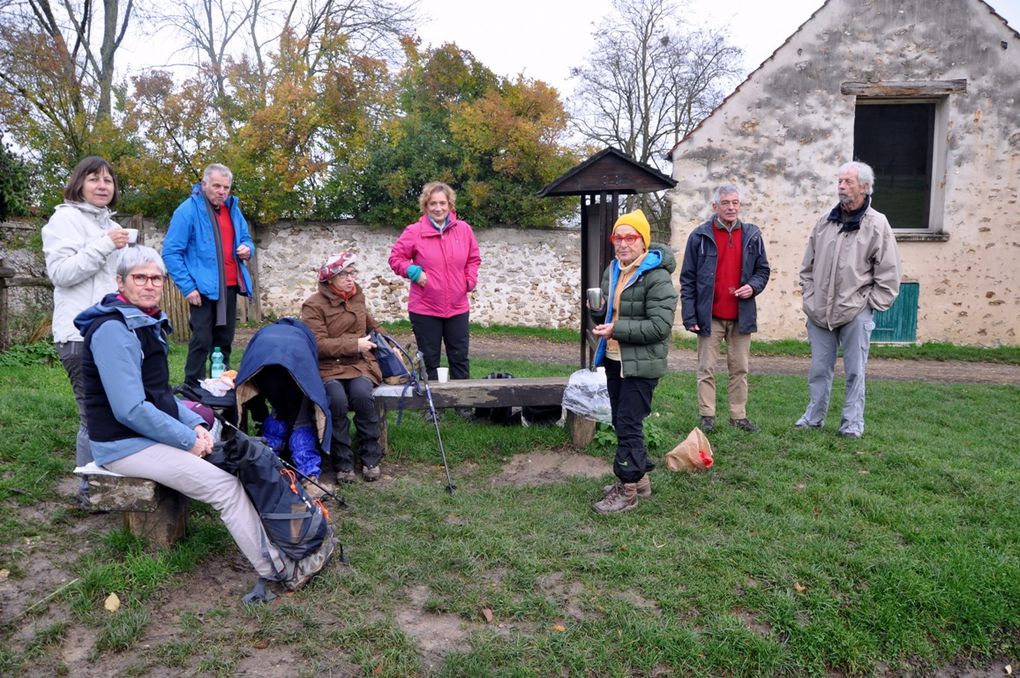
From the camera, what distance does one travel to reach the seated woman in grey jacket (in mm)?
3297

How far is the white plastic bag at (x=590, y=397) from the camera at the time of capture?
18.0ft

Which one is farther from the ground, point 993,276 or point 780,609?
point 993,276

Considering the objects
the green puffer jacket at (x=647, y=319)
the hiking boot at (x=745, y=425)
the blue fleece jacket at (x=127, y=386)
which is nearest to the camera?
the blue fleece jacket at (x=127, y=386)

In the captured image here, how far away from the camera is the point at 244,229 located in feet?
18.5

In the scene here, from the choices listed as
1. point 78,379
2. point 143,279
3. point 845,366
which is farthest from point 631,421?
point 78,379

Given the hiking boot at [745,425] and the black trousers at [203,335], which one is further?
the hiking boot at [745,425]

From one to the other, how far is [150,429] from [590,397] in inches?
123

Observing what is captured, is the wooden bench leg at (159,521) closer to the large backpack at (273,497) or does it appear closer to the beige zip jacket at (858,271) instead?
the large backpack at (273,497)

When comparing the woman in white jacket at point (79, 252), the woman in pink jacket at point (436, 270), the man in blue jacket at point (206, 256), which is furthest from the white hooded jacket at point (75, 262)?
the woman in pink jacket at point (436, 270)

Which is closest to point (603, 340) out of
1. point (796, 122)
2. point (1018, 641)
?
point (1018, 641)

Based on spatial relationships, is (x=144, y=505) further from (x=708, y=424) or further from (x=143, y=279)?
(x=708, y=424)

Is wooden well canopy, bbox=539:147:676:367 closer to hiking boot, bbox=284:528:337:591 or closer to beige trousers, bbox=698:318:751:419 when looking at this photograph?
beige trousers, bbox=698:318:751:419

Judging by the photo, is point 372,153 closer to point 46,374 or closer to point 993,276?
point 46,374

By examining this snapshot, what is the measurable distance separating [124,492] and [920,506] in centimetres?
447
